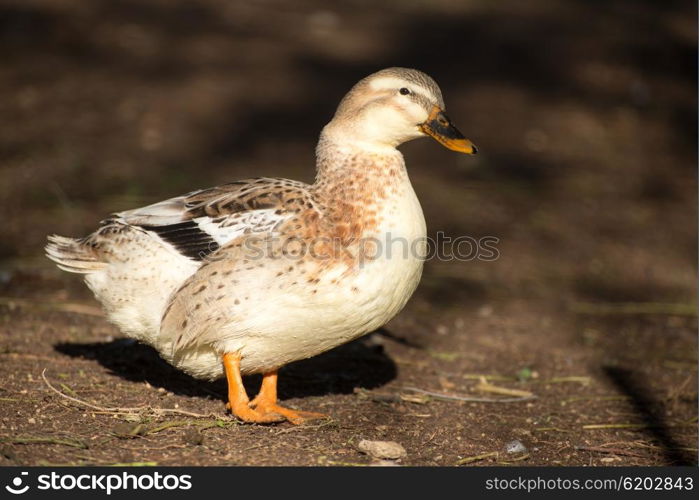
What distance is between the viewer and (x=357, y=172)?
4.73 meters

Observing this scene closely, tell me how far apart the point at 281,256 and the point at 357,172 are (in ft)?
2.07

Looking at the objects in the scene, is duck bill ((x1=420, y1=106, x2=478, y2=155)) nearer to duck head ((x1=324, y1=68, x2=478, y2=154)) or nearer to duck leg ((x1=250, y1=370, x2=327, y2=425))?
duck head ((x1=324, y1=68, x2=478, y2=154))

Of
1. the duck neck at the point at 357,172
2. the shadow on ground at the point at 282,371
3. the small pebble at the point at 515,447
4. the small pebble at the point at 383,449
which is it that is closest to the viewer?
the small pebble at the point at 383,449

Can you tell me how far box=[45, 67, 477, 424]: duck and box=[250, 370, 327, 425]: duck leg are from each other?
12 millimetres

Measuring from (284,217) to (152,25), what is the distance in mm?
8788

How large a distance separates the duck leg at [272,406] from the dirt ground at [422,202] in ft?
0.36

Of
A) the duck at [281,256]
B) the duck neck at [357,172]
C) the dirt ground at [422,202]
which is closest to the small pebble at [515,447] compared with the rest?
the dirt ground at [422,202]

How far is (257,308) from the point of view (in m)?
4.48

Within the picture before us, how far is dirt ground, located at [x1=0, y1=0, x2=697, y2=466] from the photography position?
4.88 meters

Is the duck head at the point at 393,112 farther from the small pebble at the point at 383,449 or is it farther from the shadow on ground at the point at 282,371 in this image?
the shadow on ground at the point at 282,371

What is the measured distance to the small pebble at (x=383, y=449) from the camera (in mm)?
4402

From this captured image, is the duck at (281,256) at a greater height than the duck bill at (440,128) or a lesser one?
lesser

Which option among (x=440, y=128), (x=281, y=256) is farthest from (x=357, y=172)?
(x=281, y=256)

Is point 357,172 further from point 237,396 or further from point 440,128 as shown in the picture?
point 237,396
